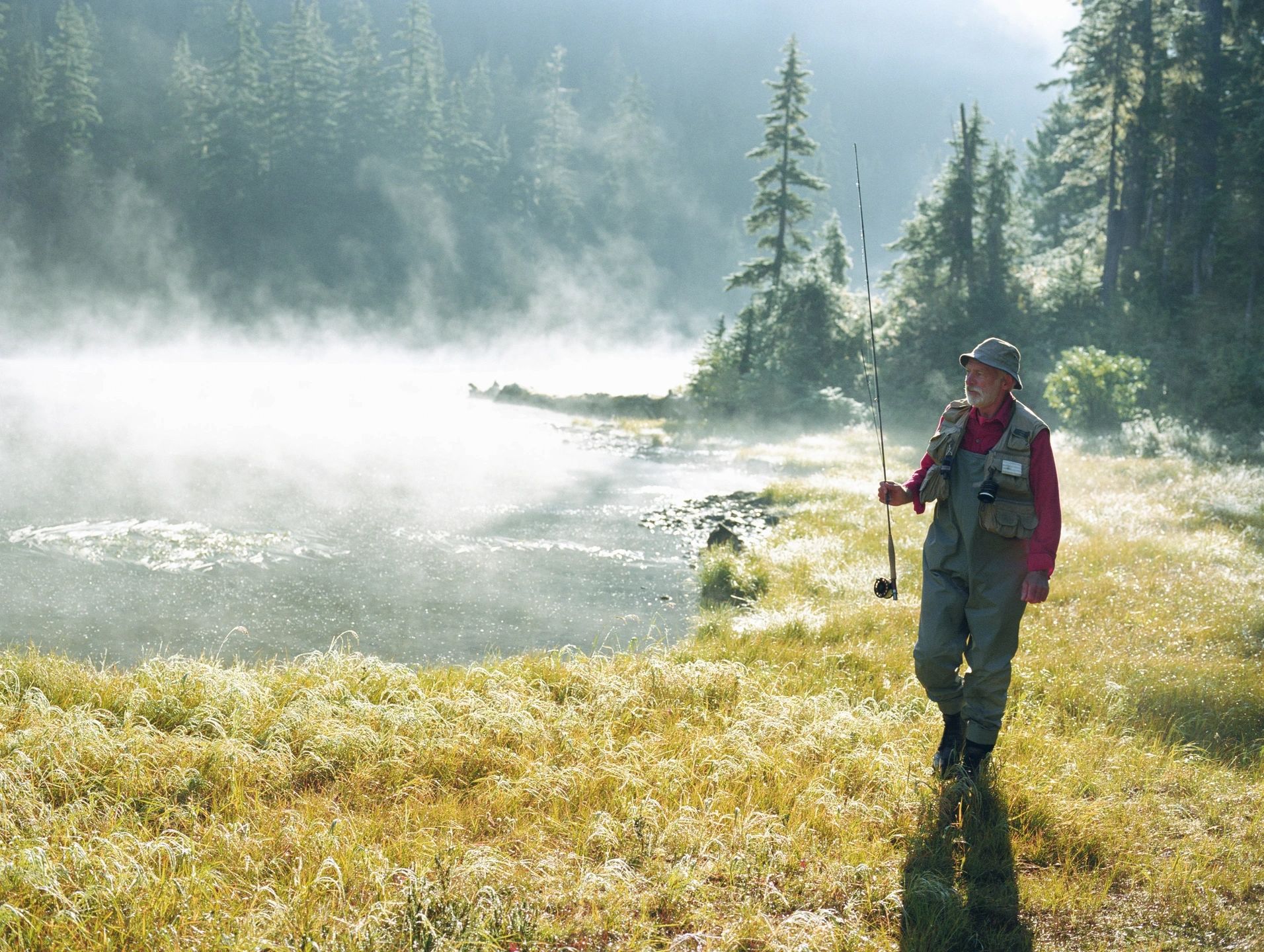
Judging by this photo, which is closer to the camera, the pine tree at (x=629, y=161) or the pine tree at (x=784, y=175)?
the pine tree at (x=784, y=175)

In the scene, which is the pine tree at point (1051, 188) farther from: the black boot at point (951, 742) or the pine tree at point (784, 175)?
the black boot at point (951, 742)

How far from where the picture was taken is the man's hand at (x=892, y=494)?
18.8ft

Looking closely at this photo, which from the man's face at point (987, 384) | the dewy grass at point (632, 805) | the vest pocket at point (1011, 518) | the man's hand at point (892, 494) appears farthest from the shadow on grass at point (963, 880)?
the man's face at point (987, 384)

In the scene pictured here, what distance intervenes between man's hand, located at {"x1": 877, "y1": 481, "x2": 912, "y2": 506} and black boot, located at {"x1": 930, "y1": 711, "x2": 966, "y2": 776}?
4.83ft

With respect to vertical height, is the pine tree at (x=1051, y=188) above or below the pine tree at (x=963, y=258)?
above

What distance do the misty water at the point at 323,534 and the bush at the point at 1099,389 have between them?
1172 cm

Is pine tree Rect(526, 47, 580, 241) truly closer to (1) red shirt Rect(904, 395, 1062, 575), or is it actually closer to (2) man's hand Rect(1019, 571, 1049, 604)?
(1) red shirt Rect(904, 395, 1062, 575)

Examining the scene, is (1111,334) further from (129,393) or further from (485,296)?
(485,296)

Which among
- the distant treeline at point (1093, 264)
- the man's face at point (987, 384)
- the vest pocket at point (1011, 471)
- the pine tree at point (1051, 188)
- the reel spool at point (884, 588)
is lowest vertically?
the reel spool at point (884, 588)

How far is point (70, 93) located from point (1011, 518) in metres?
90.2

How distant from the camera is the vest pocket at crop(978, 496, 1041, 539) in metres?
5.18

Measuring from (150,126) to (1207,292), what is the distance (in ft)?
277

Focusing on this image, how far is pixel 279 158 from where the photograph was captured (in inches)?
3063

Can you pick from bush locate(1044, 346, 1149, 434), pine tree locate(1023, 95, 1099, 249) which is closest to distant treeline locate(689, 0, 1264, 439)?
bush locate(1044, 346, 1149, 434)
